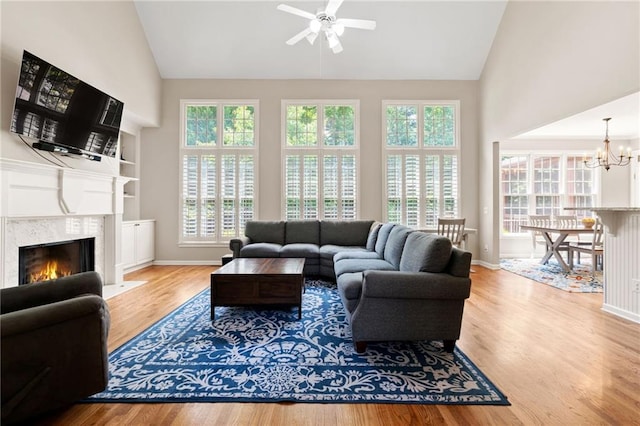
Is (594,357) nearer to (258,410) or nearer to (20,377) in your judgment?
(258,410)

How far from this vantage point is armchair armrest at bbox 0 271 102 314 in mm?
1778

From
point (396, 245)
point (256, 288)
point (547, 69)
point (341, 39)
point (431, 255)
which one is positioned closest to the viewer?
point (431, 255)

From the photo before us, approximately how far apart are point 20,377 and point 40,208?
2.58 metres

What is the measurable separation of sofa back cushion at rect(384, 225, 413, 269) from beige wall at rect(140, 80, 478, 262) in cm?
241

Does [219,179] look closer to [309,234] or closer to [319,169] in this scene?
[319,169]

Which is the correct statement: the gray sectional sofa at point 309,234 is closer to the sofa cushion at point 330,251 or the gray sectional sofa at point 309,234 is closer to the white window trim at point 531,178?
the sofa cushion at point 330,251

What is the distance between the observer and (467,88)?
20.1 ft

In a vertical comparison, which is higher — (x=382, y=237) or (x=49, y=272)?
(x=382, y=237)

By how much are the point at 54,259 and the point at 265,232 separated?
9.43ft

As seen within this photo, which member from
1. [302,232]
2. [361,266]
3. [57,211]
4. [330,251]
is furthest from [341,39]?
[57,211]

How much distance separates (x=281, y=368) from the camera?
2121 millimetres

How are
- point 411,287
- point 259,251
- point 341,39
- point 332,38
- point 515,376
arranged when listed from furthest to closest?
point 341,39
point 259,251
point 332,38
point 411,287
point 515,376

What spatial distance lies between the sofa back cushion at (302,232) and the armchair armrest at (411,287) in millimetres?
3154

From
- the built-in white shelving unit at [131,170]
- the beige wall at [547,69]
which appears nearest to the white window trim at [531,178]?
the beige wall at [547,69]
